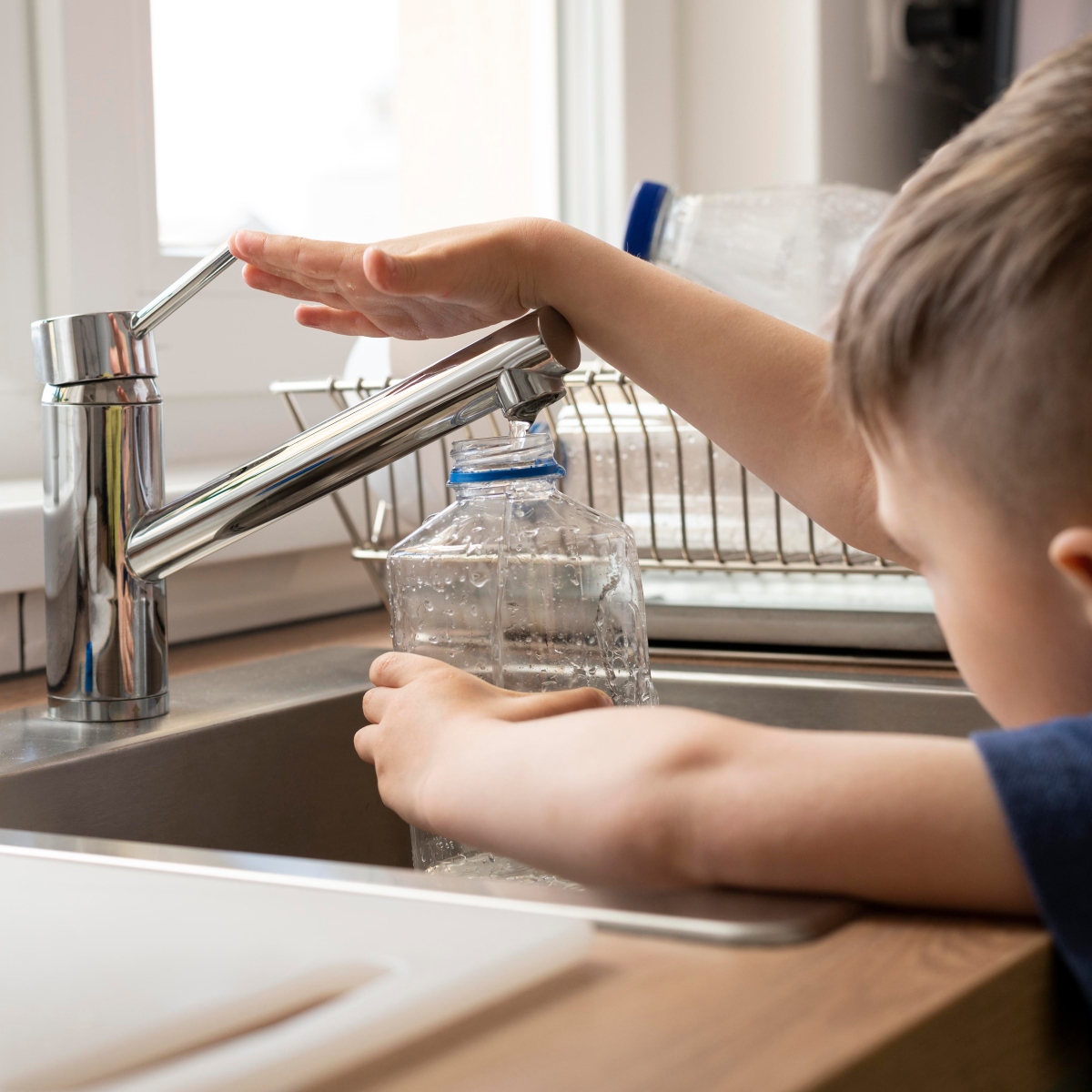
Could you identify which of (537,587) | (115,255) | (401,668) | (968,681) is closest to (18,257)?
(115,255)

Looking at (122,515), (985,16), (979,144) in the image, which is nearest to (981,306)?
(979,144)

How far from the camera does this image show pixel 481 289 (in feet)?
2.43

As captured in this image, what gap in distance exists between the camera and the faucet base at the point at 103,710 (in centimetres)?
79

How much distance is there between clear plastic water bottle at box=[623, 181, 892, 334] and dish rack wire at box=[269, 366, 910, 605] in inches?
10.1

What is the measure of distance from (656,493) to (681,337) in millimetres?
334

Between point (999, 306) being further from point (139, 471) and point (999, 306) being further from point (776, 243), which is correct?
point (776, 243)

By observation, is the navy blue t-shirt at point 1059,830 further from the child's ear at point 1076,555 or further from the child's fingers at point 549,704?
the child's fingers at point 549,704

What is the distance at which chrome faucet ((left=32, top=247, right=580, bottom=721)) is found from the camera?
70 centimetres

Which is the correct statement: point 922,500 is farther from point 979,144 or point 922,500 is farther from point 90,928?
point 90,928

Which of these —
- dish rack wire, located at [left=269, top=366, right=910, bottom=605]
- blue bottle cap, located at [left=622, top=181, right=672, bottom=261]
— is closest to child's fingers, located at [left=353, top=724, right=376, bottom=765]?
dish rack wire, located at [left=269, top=366, right=910, bottom=605]

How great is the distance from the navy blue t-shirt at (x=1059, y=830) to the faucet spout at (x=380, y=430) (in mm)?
346

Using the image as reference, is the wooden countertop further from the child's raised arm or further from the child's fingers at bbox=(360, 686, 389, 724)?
the child's raised arm

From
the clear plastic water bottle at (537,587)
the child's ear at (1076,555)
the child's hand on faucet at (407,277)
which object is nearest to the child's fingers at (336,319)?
the child's hand on faucet at (407,277)

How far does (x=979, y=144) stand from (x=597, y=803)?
26 centimetres
